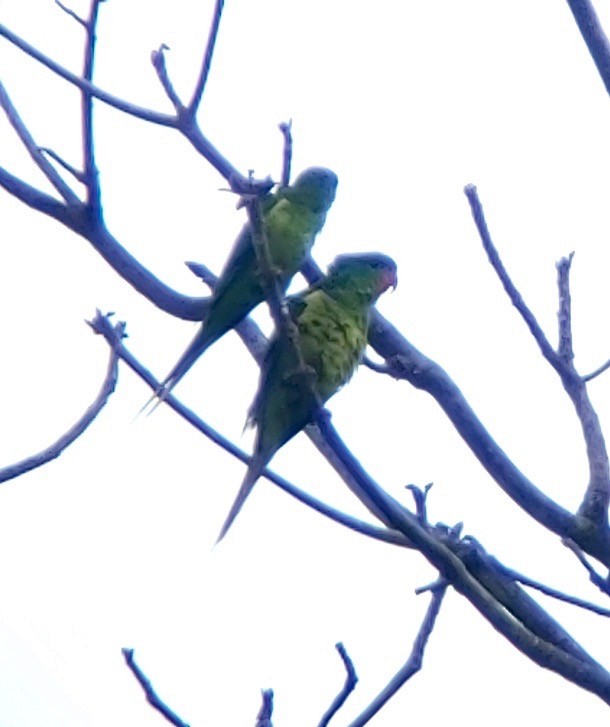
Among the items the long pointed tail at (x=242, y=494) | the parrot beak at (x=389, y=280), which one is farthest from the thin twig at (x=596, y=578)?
the parrot beak at (x=389, y=280)

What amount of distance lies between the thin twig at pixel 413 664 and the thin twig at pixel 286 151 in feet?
3.52

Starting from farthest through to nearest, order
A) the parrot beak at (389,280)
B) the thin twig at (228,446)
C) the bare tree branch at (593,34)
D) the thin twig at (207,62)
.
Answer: the parrot beak at (389,280), the thin twig at (207,62), the thin twig at (228,446), the bare tree branch at (593,34)

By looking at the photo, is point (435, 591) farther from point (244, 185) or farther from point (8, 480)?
point (244, 185)

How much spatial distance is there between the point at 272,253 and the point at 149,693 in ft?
6.97

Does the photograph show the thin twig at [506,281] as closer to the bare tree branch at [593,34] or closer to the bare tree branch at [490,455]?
the bare tree branch at [490,455]

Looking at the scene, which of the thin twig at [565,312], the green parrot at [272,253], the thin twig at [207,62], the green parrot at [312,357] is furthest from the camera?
the green parrot at [272,253]

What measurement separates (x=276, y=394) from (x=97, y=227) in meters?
0.89

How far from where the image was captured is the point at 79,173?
3043 mm

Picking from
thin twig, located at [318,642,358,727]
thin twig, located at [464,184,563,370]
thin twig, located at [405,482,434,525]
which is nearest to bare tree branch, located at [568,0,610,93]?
thin twig, located at [464,184,563,370]

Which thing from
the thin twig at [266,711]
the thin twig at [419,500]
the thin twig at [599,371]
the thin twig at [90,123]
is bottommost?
the thin twig at [266,711]

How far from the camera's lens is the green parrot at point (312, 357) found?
365 centimetres

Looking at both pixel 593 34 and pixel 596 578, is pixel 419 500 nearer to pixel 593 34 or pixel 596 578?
pixel 596 578

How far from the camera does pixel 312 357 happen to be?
3.76 m

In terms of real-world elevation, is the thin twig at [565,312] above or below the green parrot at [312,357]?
below
